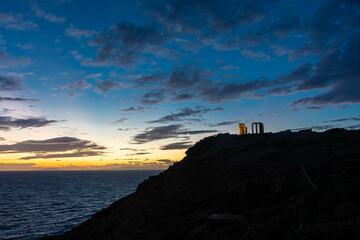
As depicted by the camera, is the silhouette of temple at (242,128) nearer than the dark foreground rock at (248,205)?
No

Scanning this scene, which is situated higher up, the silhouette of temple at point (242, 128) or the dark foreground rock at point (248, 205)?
the silhouette of temple at point (242, 128)

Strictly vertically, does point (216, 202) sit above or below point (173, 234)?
above

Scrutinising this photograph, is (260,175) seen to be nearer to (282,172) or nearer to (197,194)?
(282,172)

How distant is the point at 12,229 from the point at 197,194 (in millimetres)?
35461

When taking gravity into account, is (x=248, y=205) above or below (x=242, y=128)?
below

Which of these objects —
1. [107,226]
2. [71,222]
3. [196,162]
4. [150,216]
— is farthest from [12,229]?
[196,162]

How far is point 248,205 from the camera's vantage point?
2066 cm

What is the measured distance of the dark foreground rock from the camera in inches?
544

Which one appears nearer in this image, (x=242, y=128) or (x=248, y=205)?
(x=248, y=205)

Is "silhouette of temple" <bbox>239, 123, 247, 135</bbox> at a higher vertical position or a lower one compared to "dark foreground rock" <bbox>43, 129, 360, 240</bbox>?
higher

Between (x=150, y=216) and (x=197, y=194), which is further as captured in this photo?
(x=197, y=194)

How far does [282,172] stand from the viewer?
2630cm

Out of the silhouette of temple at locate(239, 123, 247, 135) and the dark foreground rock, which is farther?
the silhouette of temple at locate(239, 123, 247, 135)

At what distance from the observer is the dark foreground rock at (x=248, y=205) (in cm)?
1381
